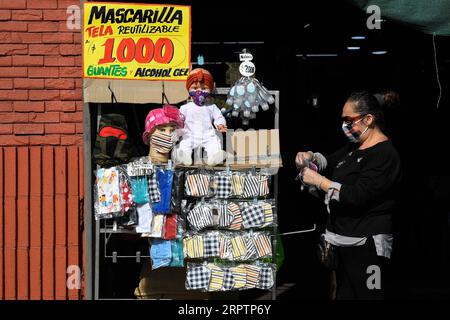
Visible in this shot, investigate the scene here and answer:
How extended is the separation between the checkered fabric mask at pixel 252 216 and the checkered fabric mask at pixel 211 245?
0.26 meters

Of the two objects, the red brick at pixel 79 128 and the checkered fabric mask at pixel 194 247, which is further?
the red brick at pixel 79 128

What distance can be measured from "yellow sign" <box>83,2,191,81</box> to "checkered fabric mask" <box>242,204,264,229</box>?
1.27 meters

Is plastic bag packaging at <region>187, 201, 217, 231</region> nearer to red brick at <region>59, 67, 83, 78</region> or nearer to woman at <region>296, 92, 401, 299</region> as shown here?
woman at <region>296, 92, 401, 299</region>

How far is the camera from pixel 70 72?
240 inches

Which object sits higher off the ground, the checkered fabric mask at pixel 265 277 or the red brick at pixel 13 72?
the red brick at pixel 13 72

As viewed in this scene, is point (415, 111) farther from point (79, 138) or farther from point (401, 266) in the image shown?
point (79, 138)

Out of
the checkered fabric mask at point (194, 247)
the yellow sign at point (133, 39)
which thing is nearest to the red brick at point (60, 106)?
the yellow sign at point (133, 39)

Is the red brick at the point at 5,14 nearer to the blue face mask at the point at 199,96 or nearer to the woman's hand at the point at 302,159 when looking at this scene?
the blue face mask at the point at 199,96

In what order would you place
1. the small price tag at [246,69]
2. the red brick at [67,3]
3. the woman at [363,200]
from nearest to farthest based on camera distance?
the woman at [363,200] → the small price tag at [246,69] → the red brick at [67,3]

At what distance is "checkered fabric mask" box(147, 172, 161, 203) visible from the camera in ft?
18.2

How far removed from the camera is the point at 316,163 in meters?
5.69

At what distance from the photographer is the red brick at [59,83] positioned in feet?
20.0

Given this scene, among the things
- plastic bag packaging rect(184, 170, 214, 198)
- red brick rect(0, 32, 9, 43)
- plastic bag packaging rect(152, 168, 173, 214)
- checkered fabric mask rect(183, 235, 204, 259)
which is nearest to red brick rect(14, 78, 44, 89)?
red brick rect(0, 32, 9, 43)
